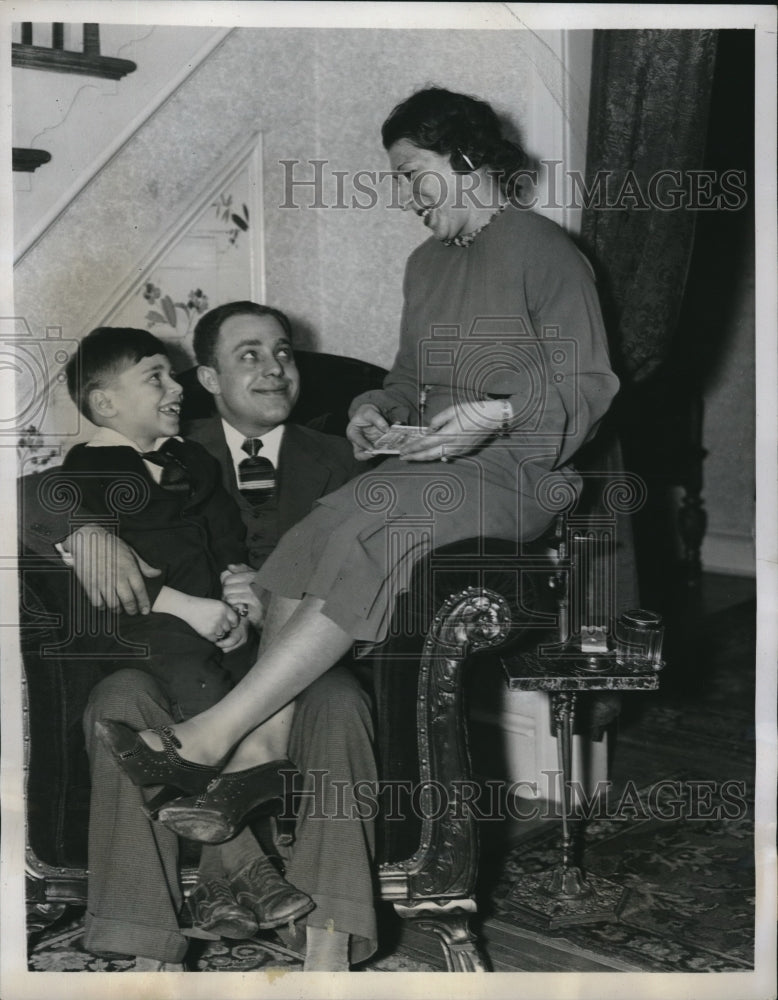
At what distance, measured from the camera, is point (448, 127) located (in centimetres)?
247

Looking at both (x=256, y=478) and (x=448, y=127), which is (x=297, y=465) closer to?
(x=256, y=478)

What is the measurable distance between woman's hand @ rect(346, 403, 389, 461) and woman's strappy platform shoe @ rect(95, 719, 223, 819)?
0.76m

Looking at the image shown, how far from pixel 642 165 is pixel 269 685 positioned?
1478 mm

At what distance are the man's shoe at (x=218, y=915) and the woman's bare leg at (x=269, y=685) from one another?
28cm

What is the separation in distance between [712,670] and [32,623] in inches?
109

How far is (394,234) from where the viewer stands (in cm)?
306

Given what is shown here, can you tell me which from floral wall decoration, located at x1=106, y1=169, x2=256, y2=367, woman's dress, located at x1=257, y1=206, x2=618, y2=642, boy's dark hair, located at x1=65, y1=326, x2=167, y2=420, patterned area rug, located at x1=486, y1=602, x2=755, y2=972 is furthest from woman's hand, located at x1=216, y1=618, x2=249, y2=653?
patterned area rug, located at x1=486, y1=602, x2=755, y2=972

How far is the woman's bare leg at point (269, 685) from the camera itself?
227cm

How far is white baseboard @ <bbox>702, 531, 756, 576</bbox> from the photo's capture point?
18.5 feet

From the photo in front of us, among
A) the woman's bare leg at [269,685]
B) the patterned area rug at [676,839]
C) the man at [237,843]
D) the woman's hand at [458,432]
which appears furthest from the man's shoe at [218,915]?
the woman's hand at [458,432]

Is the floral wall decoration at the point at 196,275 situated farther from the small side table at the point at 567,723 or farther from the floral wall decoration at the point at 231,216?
the small side table at the point at 567,723

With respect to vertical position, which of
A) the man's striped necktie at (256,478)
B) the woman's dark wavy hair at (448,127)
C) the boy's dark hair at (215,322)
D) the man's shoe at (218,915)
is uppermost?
the woman's dark wavy hair at (448,127)

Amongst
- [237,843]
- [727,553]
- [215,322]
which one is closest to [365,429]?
[215,322]

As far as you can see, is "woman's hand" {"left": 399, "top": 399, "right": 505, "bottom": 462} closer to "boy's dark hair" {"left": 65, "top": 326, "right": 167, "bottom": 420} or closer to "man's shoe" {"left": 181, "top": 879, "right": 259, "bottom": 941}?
"boy's dark hair" {"left": 65, "top": 326, "right": 167, "bottom": 420}
